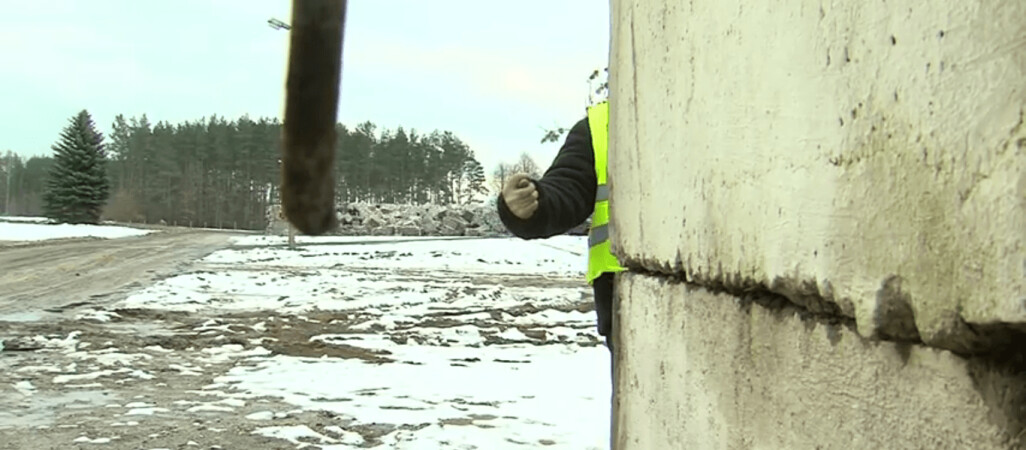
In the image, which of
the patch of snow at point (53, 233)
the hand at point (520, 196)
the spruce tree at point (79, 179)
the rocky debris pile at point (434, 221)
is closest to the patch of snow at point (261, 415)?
the hand at point (520, 196)

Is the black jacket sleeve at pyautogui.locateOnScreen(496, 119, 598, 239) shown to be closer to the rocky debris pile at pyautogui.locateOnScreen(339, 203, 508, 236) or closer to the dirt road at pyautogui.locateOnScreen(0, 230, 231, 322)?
the dirt road at pyautogui.locateOnScreen(0, 230, 231, 322)

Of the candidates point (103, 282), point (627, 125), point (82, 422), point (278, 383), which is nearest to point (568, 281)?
point (103, 282)

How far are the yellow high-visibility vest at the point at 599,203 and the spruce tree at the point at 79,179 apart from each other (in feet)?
179

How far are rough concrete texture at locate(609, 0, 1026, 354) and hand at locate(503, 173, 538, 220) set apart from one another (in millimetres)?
939

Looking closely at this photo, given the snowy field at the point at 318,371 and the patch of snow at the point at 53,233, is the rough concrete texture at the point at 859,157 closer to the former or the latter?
the snowy field at the point at 318,371

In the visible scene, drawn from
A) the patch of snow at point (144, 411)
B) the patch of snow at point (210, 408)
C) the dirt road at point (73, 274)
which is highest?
the dirt road at point (73, 274)

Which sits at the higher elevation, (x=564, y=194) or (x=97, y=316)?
(x=564, y=194)

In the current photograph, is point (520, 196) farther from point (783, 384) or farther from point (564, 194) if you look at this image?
point (783, 384)

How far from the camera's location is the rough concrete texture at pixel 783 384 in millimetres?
821

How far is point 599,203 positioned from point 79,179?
5702 cm

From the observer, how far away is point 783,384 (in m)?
1.18

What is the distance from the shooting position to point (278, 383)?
649 centimetres

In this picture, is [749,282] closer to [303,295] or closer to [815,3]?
[815,3]

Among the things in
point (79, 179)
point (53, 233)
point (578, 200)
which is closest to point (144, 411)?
point (578, 200)
